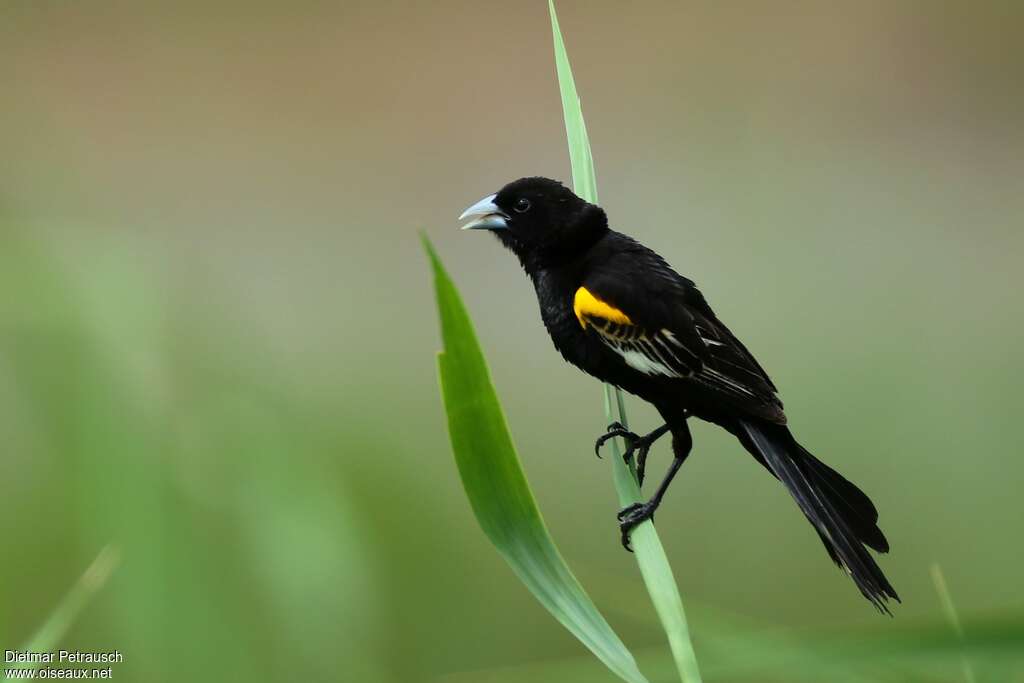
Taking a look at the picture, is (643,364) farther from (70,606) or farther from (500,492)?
(70,606)

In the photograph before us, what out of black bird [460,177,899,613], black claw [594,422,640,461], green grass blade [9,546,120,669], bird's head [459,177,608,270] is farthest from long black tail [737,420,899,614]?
green grass blade [9,546,120,669]

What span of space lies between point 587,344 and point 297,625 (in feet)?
1.21

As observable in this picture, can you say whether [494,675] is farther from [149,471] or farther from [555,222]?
[555,222]

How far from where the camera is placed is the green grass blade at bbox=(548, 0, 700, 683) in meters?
0.48

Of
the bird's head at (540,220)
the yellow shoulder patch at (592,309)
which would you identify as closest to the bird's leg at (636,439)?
the yellow shoulder patch at (592,309)

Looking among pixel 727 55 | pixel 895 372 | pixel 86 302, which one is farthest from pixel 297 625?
pixel 727 55

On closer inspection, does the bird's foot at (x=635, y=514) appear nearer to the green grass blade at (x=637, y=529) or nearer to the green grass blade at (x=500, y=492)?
the green grass blade at (x=637, y=529)

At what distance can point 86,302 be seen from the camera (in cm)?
78

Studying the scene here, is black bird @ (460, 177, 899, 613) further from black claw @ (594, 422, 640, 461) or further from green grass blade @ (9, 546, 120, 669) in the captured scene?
green grass blade @ (9, 546, 120, 669)

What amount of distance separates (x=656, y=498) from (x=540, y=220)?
0.37 meters

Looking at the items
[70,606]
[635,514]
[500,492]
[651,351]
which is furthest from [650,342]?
[70,606]

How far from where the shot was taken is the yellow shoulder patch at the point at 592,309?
3.03ft

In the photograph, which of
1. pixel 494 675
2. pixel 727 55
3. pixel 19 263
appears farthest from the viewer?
pixel 727 55

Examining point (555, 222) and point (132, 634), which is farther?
point (555, 222)
